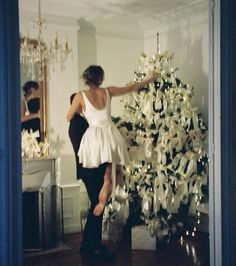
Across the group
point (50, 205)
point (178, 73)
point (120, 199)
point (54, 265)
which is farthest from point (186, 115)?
point (54, 265)

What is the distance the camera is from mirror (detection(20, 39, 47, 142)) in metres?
2.88

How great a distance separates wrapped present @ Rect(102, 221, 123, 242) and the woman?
0.14 metres

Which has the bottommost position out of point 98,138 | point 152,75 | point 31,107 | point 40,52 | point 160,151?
point 160,151

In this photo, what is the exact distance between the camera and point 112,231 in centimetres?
311

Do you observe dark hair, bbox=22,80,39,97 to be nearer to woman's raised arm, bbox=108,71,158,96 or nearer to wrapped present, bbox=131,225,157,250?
woman's raised arm, bbox=108,71,158,96

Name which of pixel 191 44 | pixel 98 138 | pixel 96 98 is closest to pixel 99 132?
pixel 98 138

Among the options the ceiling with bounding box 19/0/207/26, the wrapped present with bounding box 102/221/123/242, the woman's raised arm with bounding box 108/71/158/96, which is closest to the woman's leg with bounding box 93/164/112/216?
the wrapped present with bounding box 102/221/123/242

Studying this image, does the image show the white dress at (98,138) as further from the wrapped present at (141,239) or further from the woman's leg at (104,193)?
the wrapped present at (141,239)

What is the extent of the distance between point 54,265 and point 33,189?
59 cm

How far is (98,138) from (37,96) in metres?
0.57

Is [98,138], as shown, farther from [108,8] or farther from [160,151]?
[108,8]

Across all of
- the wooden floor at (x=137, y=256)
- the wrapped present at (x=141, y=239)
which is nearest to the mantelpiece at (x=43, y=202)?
the wooden floor at (x=137, y=256)

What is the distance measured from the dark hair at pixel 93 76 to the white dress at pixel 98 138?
104 millimetres
